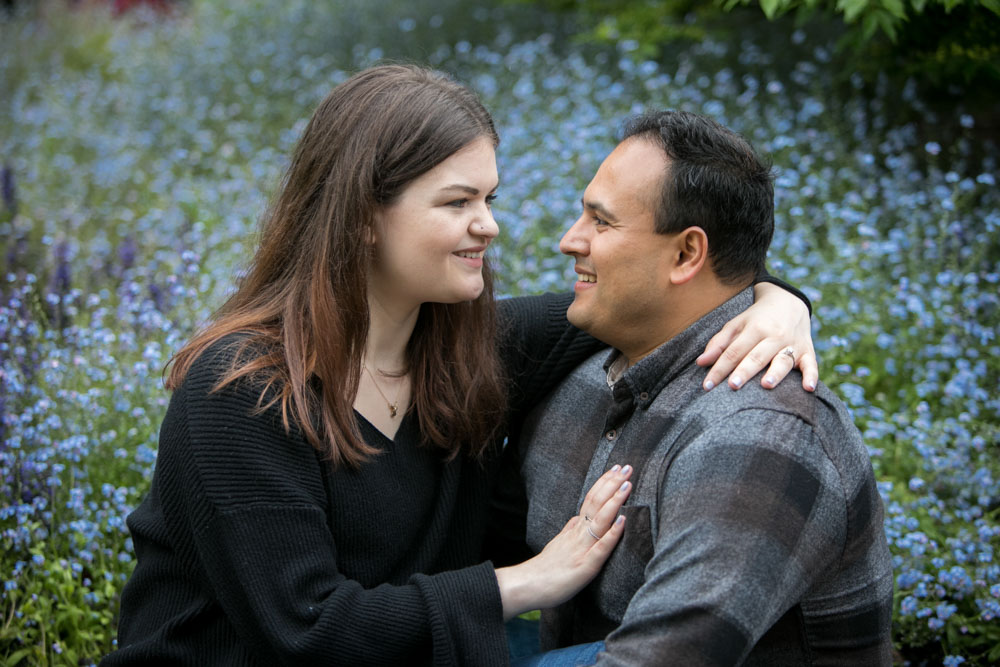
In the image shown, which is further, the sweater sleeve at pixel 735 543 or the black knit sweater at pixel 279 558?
the black knit sweater at pixel 279 558

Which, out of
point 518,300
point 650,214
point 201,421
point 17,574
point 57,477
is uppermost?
point 650,214

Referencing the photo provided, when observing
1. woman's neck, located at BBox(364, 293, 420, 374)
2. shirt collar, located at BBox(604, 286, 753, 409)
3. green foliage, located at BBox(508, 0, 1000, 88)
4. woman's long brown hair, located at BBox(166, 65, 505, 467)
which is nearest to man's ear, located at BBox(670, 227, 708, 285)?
shirt collar, located at BBox(604, 286, 753, 409)

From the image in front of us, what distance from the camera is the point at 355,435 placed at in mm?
2240

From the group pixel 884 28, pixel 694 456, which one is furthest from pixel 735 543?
pixel 884 28

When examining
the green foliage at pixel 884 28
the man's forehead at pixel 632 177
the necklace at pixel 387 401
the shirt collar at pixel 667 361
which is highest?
the green foliage at pixel 884 28

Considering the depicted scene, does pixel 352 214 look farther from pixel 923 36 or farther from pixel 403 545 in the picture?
pixel 923 36

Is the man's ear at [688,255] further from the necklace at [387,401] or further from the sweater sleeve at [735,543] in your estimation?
the necklace at [387,401]

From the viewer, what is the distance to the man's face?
224 cm

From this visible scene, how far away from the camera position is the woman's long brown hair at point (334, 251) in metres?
2.20

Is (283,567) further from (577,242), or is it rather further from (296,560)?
(577,242)

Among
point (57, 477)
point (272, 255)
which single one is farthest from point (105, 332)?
point (272, 255)

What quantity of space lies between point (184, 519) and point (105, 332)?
1.45 metres

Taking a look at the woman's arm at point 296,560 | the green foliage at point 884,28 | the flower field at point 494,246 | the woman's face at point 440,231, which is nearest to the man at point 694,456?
the woman's arm at point 296,560

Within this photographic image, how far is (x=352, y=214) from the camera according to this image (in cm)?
227
